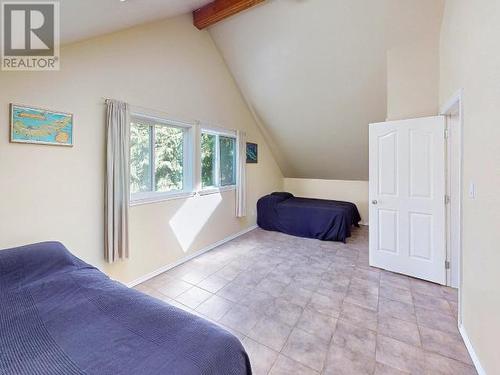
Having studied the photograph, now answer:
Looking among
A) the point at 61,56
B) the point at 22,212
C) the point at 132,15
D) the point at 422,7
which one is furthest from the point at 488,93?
the point at 22,212

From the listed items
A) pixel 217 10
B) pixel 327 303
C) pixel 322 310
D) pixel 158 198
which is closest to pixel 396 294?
pixel 327 303

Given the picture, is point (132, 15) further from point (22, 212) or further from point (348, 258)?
point (348, 258)

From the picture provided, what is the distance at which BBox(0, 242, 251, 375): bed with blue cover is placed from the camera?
2.83ft

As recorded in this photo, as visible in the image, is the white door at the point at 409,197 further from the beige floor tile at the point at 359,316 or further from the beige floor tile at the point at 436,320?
the beige floor tile at the point at 359,316

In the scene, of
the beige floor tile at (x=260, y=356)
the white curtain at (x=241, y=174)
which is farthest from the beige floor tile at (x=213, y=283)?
the white curtain at (x=241, y=174)

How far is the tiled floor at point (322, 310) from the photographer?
1.66 meters

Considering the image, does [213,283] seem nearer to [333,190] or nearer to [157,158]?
[157,158]

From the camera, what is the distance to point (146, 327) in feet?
3.42

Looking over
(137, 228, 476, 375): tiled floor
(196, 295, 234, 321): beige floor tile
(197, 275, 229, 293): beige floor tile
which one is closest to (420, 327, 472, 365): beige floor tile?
(137, 228, 476, 375): tiled floor

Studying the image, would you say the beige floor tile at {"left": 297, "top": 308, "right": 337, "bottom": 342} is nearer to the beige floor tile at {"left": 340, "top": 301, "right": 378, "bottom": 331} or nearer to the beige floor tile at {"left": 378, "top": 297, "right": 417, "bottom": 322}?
the beige floor tile at {"left": 340, "top": 301, "right": 378, "bottom": 331}

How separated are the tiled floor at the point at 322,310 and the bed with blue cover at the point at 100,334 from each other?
2.90 ft

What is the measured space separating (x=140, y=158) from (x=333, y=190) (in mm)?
4496

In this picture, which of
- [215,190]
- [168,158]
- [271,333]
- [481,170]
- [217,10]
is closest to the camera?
[481,170]

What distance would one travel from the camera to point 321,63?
11.6ft
